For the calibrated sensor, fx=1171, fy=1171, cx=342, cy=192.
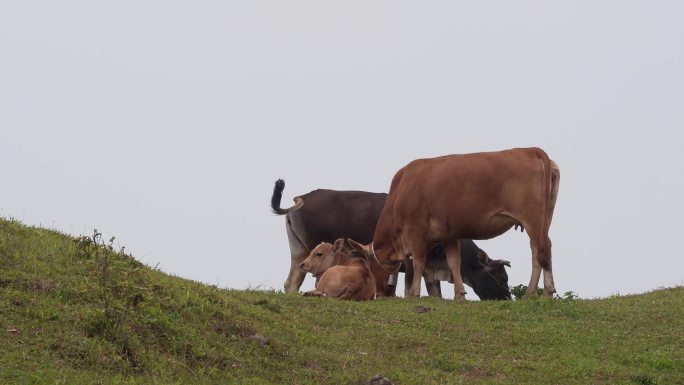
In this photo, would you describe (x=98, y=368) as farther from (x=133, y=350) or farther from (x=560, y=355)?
(x=560, y=355)

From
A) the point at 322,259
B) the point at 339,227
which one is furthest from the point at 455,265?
the point at 339,227

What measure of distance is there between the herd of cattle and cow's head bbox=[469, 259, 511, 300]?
5.01 feet

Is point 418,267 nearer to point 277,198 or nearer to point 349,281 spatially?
point 349,281

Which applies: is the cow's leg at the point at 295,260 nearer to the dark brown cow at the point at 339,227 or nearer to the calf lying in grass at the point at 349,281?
the dark brown cow at the point at 339,227

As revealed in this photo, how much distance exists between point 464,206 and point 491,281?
13.7 feet

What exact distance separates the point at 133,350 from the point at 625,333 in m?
5.93

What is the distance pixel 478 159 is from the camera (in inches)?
662

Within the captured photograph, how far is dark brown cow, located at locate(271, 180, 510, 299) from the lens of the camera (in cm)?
2053

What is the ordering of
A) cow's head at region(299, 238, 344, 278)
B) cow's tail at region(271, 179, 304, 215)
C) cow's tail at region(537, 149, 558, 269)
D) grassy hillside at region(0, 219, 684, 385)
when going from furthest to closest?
1. cow's tail at region(271, 179, 304, 215)
2. cow's head at region(299, 238, 344, 278)
3. cow's tail at region(537, 149, 558, 269)
4. grassy hillside at region(0, 219, 684, 385)

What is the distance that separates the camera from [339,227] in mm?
20969

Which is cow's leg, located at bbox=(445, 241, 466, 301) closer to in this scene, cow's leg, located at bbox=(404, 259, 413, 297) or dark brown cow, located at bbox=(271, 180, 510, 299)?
cow's leg, located at bbox=(404, 259, 413, 297)

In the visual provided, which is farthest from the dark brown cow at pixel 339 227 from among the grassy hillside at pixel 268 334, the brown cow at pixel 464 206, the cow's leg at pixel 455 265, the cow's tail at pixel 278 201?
the grassy hillside at pixel 268 334

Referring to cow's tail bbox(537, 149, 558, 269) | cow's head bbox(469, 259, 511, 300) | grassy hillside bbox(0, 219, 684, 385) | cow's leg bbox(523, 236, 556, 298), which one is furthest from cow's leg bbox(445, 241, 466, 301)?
cow's head bbox(469, 259, 511, 300)

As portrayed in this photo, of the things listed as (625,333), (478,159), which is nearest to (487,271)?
(478,159)
